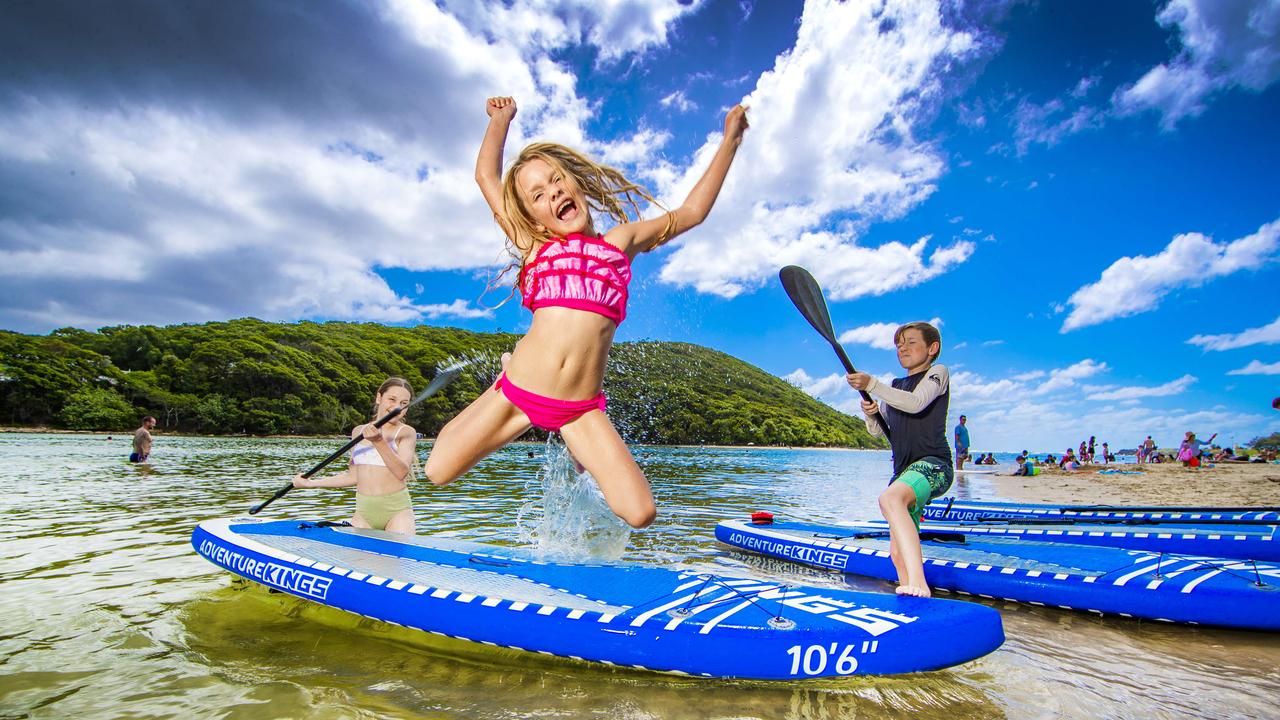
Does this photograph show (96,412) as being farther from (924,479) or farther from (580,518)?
(924,479)

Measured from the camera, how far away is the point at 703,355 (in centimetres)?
8875

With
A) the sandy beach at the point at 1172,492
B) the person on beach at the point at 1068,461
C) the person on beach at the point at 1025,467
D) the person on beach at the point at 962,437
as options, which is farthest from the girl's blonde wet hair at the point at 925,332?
the person on beach at the point at 1068,461

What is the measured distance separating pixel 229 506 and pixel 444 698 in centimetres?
808

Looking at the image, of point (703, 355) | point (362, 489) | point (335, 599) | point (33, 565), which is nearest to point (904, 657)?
point (335, 599)

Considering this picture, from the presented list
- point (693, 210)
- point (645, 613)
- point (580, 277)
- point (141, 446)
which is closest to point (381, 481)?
point (645, 613)

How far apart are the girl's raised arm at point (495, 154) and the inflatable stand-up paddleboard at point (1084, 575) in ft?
13.4

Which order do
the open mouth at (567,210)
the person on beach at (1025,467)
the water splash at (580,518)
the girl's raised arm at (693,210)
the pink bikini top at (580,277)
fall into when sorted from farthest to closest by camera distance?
the person on beach at (1025,467) < the water splash at (580,518) < the girl's raised arm at (693,210) < the open mouth at (567,210) < the pink bikini top at (580,277)

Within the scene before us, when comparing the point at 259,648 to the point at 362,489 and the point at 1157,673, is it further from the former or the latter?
the point at 1157,673

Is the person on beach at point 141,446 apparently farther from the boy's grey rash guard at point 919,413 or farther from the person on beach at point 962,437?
the person on beach at point 962,437

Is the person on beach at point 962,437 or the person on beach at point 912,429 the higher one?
the person on beach at point 962,437

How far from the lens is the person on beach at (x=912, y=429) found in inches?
141

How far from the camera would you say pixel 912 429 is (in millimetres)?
4059

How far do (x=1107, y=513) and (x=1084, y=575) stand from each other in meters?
3.49

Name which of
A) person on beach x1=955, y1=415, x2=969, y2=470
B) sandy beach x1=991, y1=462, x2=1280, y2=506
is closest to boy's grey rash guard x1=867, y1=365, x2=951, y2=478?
sandy beach x1=991, y1=462, x2=1280, y2=506
